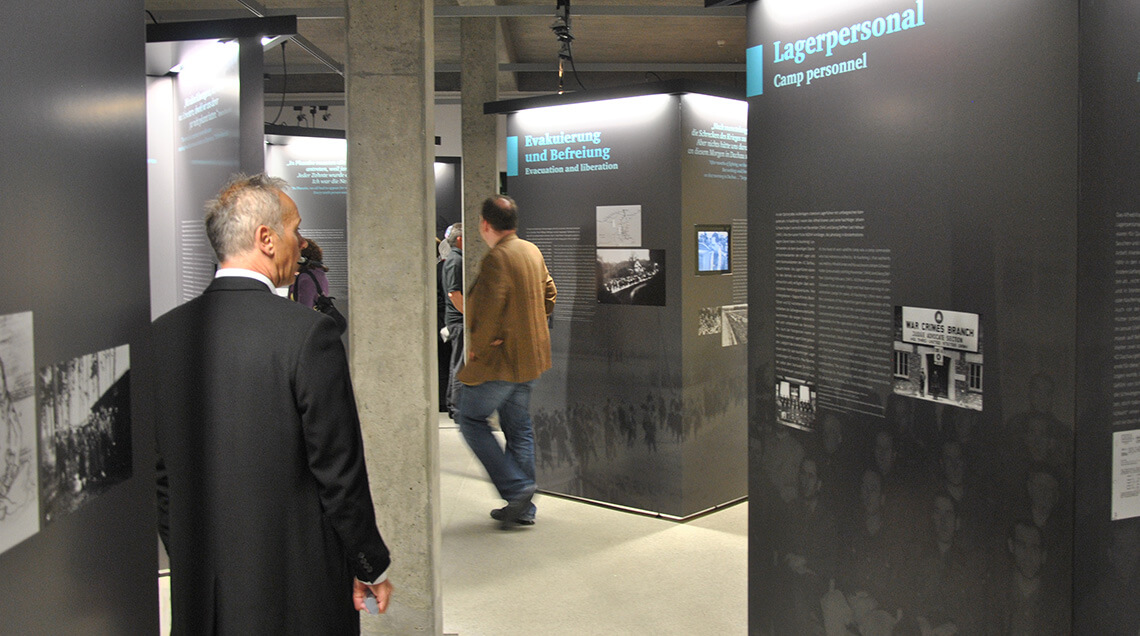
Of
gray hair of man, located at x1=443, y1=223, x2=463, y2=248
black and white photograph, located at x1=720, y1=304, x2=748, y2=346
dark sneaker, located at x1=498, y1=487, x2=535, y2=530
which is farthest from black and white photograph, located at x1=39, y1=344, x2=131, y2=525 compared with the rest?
gray hair of man, located at x1=443, y1=223, x2=463, y2=248

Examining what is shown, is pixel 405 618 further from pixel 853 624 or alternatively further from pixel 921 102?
pixel 921 102

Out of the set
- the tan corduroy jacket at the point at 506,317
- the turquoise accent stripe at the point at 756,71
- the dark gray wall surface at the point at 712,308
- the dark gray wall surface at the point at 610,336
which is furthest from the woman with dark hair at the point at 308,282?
Result: the turquoise accent stripe at the point at 756,71

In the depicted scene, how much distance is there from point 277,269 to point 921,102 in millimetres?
1903

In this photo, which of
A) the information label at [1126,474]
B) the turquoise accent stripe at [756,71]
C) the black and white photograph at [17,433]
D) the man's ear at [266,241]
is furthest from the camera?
the turquoise accent stripe at [756,71]

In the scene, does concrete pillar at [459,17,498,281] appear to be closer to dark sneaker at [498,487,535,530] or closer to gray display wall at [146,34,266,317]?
dark sneaker at [498,487,535,530]

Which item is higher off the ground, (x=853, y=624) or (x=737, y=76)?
(x=737, y=76)

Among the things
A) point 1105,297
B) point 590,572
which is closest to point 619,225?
point 590,572

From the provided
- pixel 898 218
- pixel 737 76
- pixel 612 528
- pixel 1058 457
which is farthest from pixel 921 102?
pixel 737 76

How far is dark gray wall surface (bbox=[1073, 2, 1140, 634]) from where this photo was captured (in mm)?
2238

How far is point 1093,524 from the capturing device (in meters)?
2.32

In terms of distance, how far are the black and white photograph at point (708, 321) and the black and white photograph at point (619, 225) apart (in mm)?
589

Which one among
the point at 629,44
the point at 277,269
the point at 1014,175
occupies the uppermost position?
the point at 629,44

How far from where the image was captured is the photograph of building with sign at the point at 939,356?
2.51 m

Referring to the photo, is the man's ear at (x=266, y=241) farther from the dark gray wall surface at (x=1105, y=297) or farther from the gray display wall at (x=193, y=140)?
the dark gray wall surface at (x=1105, y=297)
